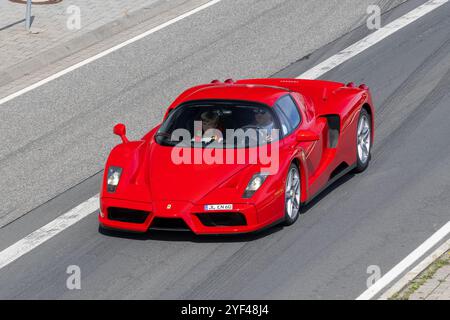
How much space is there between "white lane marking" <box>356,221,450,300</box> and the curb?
0.11 meters

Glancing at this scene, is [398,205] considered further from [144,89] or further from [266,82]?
[144,89]

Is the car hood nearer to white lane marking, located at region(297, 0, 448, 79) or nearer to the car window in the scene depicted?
the car window

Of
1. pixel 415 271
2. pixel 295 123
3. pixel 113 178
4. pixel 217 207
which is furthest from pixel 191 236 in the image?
pixel 415 271

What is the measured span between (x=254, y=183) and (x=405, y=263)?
6.21 ft

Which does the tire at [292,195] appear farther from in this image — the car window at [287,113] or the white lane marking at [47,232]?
the white lane marking at [47,232]

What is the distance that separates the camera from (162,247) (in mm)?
12836

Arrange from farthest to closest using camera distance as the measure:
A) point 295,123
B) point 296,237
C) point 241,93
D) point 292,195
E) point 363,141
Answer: point 363,141
point 241,93
point 295,123
point 292,195
point 296,237

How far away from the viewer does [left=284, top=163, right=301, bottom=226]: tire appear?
518 inches

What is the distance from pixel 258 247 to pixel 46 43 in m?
9.84

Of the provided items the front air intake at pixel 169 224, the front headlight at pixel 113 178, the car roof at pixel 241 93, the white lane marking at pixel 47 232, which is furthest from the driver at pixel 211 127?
the white lane marking at pixel 47 232

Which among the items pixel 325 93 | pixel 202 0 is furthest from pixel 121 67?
pixel 325 93

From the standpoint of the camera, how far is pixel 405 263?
12.0m

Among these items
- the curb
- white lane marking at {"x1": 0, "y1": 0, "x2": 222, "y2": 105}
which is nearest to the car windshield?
the curb

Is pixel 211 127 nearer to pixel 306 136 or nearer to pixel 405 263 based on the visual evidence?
pixel 306 136
